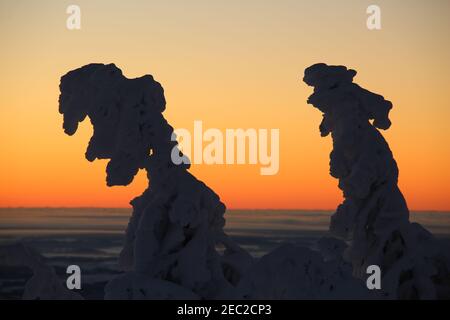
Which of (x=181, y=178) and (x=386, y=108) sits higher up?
(x=386, y=108)

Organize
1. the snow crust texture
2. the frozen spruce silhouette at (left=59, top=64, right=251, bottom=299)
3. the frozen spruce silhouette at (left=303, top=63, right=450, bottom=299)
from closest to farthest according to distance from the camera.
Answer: the snow crust texture
the frozen spruce silhouette at (left=59, top=64, right=251, bottom=299)
the frozen spruce silhouette at (left=303, top=63, right=450, bottom=299)

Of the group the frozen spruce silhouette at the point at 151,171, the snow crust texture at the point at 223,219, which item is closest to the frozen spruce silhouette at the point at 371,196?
the snow crust texture at the point at 223,219

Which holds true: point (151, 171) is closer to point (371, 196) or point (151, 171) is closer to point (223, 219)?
point (223, 219)

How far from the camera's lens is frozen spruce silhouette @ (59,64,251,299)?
18281 mm

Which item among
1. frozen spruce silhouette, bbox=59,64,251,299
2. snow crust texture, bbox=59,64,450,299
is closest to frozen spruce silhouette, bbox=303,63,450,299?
snow crust texture, bbox=59,64,450,299

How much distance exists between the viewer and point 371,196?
65.9 feet

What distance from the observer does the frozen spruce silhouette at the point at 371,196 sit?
1964cm

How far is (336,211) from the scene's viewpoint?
19906 mm

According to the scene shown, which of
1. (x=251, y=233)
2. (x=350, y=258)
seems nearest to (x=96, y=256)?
(x=251, y=233)

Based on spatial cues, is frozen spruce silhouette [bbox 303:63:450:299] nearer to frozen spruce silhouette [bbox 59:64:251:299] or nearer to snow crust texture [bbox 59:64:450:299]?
snow crust texture [bbox 59:64:450:299]

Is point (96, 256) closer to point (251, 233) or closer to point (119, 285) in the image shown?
point (251, 233)

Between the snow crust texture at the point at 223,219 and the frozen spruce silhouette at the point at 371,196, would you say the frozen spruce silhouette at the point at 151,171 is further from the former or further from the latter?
the frozen spruce silhouette at the point at 371,196

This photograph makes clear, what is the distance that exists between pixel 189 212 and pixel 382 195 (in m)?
4.66

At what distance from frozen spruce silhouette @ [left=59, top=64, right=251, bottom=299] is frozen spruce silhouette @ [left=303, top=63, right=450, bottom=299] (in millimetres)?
3106
